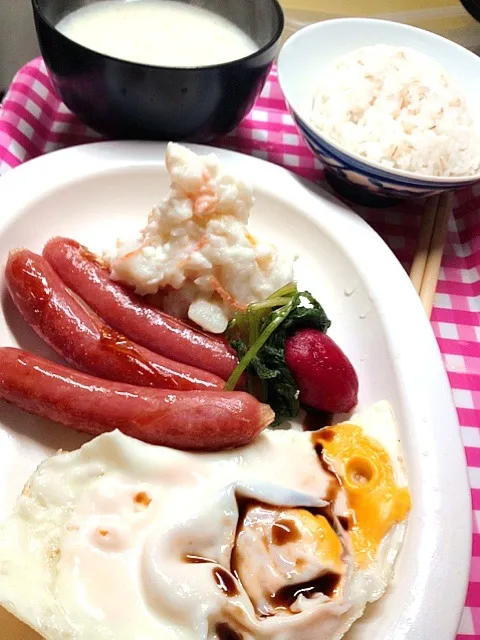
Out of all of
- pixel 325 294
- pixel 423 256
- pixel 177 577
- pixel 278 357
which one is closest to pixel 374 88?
pixel 423 256

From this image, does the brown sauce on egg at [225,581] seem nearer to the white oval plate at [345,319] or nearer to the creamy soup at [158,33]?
the white oval plate at [345,319]

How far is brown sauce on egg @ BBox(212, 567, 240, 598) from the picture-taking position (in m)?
1.27

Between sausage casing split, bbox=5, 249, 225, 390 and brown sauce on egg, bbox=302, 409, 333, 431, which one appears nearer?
sausage casing split, bbox=5, 249, 225, 390

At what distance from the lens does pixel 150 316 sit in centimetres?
184

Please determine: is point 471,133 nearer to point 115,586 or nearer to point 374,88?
point 374,88

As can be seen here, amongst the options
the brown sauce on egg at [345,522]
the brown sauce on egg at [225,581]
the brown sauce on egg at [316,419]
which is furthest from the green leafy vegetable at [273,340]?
the brown sauce on egg at [225,581]

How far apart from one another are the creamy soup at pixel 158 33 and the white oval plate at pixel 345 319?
400 millimetres

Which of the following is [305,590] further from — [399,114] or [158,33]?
[158,33]

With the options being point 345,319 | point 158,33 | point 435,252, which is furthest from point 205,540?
point 158,33

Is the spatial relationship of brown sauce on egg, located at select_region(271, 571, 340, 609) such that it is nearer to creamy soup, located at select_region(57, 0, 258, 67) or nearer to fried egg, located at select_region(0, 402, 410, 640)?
fried egg, located at select_region(0, 402, 410, 640)

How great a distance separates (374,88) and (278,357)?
131cm

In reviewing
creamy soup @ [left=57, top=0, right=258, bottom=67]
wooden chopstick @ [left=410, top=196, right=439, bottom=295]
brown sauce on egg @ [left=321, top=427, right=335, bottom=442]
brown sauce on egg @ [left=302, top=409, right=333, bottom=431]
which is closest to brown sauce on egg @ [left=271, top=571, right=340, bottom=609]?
brown sauce on egg @ [left=321, top=427, right=335, bottom=442]

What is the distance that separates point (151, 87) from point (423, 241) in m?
1.14

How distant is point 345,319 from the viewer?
2.11m
